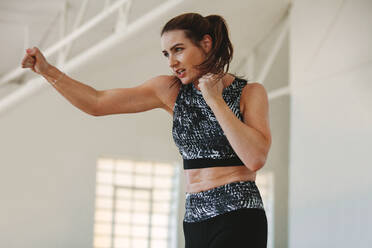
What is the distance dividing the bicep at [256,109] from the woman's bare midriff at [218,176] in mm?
113

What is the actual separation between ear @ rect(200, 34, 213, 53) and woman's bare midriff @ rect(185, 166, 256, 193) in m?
0.37

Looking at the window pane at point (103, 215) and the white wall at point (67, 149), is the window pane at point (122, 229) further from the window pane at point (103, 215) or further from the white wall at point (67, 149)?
the white wall at point (67, 149)

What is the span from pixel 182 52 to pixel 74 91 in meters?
0.38

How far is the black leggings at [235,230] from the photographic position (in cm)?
156

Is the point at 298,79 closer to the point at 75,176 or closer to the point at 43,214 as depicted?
the point at 75,176

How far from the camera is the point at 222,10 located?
7.16 meters

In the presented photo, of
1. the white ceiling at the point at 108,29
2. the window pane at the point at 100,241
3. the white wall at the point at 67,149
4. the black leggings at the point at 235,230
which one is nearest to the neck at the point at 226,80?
the black leggings at the point at 235,230

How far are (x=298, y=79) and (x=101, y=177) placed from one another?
139 inches

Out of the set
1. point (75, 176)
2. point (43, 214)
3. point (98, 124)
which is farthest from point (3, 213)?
point (98, 124)

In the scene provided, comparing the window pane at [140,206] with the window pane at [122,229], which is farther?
the window pane at [140,206]

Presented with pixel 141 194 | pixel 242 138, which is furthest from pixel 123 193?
pixel 242 138

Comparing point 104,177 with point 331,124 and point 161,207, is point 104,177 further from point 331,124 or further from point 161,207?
point 331,124

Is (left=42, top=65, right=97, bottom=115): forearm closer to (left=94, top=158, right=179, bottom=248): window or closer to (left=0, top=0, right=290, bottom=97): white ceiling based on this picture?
(left=0, top=0, right=290, bottom=97): white ceiling

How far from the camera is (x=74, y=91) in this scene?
181cm
